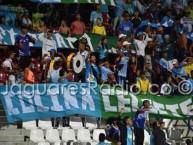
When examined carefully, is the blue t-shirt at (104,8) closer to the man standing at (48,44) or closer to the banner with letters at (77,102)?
the man standing at (48,44)

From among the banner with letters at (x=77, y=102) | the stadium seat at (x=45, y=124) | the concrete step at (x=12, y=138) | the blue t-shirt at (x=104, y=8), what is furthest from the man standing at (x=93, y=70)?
the blue t-shirt at (x=104, y=8)

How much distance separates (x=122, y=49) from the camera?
25.3 metres

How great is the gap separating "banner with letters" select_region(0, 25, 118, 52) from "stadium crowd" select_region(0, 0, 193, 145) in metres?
0.21

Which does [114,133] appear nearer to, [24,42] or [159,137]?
[159,137]

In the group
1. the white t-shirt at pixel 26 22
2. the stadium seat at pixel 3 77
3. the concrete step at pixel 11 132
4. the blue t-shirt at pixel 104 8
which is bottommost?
the concrete step at pixel 11 132

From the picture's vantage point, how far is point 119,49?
83.0 ft

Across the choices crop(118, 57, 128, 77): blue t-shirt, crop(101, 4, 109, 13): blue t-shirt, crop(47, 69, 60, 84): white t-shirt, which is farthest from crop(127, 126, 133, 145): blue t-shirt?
crop(101, 4, 109, 13): blue t-shirt

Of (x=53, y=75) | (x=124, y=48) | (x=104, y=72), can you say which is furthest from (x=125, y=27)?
(x=53, y=75)

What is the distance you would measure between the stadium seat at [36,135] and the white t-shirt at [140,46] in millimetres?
5935

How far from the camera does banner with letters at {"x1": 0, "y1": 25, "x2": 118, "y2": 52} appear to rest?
25.4 m

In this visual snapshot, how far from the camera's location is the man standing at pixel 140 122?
68.3 feet

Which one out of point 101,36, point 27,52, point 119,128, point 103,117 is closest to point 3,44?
point 27,52

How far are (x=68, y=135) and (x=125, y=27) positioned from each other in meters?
6.69

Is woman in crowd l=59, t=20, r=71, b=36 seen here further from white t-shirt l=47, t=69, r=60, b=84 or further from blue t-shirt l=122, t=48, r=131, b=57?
white t-shirt l=47, t=69, r=60, b=84
